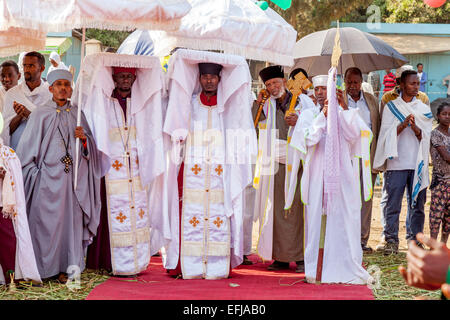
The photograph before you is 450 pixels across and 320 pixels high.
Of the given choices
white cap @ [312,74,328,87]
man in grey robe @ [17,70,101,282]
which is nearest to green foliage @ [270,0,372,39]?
white cap @ [312,74,328,87]

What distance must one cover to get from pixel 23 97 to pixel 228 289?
11.2ft

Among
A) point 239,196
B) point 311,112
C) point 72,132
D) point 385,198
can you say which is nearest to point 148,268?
point 239,196

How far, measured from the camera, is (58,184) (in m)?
6.91

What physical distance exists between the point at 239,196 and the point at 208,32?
1.86 metres

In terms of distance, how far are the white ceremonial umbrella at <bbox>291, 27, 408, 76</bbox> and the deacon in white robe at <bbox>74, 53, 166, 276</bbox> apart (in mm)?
2960

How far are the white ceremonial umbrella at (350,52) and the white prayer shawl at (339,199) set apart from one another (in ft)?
7.52

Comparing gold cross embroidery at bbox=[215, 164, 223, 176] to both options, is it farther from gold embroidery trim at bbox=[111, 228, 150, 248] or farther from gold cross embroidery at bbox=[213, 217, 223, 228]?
gold embroidery trim at bbox=[111, 228, 150, 248]

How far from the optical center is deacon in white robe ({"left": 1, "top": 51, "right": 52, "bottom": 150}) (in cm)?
761

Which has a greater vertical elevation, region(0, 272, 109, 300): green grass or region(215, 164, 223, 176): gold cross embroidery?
region(215, 164, 223, 176): gold cross embroidery

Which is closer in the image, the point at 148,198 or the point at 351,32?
the point at 148,198

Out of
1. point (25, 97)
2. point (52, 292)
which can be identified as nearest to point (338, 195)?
point (52, 292)

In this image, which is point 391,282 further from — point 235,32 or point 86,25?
point 86,25

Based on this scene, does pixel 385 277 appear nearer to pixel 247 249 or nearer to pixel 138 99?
pixel 247 249

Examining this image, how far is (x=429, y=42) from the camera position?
2597 centimetres
